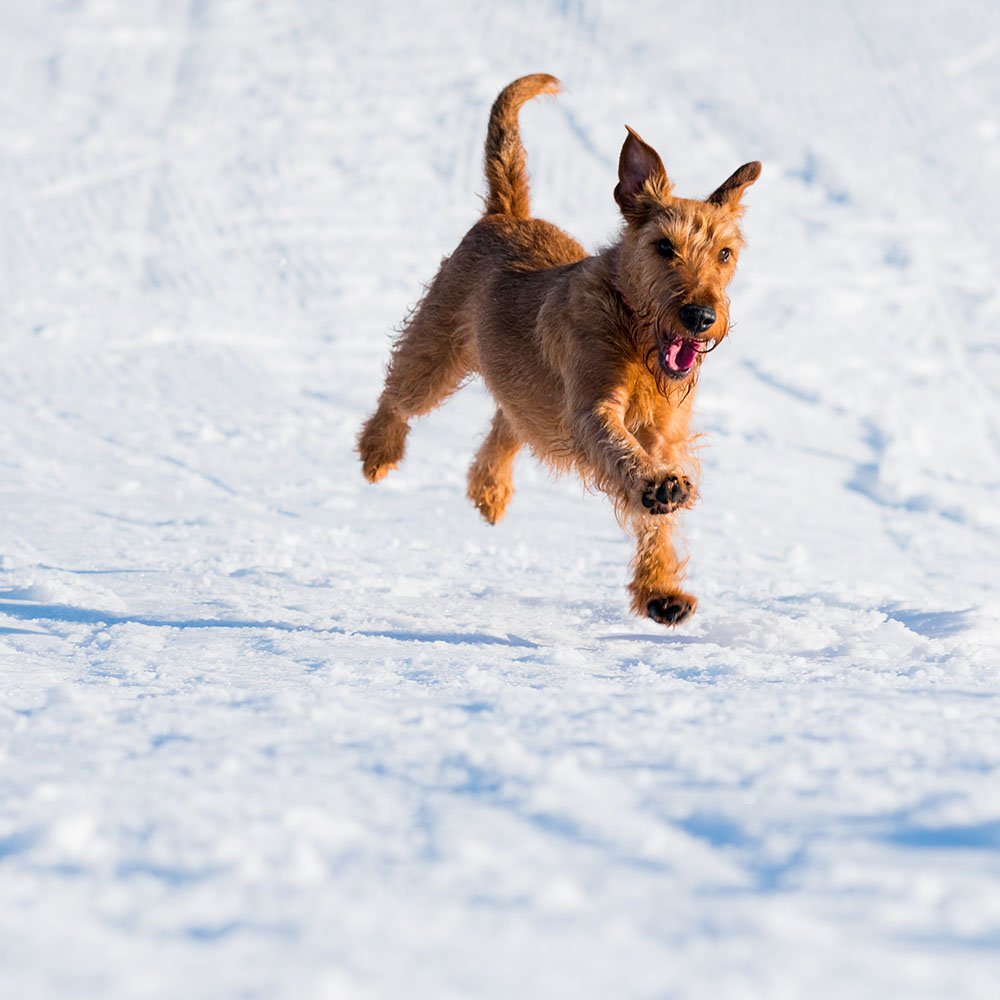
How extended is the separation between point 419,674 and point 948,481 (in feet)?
14.8

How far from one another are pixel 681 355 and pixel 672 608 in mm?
718

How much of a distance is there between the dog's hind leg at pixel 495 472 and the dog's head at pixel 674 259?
1460 mm

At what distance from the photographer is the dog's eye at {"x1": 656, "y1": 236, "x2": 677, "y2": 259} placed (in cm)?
341

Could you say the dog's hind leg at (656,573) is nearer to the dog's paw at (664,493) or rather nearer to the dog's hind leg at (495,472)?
the dog's paw at (664,493)

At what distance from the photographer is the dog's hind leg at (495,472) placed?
5020mm

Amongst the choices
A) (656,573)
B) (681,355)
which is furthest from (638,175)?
(656,573)

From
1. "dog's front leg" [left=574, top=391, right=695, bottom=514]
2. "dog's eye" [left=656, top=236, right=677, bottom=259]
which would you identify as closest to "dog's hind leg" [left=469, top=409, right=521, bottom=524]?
"dog's front leg" [left=574, top=391, right=695, bottom=514]

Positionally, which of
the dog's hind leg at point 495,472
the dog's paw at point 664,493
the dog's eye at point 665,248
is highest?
the dog's eye at point 665,248

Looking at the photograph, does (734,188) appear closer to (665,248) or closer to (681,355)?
(665,248)

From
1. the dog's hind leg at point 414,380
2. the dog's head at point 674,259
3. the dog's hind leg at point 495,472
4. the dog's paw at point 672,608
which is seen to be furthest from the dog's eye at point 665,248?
the dog's hind leg at point 495,472

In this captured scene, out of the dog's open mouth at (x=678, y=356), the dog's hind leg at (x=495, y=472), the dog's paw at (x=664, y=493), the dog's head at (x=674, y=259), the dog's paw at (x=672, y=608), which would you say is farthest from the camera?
the dog's hind leg at (x=495, y=472)

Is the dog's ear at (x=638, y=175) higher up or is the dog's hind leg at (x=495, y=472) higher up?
the dog's ear at (x=638, y=175)

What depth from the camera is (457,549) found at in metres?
4.95

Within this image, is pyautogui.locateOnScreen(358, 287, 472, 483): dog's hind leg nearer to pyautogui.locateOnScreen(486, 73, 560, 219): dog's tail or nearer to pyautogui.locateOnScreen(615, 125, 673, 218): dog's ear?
pyautogui.locateOnScreen(486, 73, 560, 219): dog's tail
